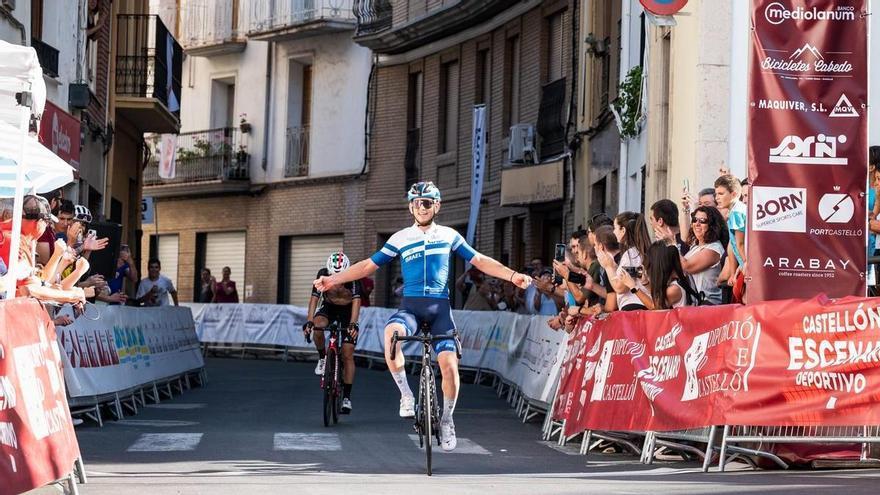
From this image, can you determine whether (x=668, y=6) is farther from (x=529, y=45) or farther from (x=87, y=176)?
(x=529, y=45)

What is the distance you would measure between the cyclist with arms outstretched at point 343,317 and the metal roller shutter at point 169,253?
33.8 m

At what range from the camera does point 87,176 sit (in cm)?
2975

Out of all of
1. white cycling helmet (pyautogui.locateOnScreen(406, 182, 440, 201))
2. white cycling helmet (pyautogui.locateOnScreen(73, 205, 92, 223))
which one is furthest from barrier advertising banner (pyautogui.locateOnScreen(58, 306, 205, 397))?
white cycling helmet (pyautogui.locateOnScreen(406, 182, 440, 201))

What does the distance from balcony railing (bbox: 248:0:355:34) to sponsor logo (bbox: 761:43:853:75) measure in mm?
32242

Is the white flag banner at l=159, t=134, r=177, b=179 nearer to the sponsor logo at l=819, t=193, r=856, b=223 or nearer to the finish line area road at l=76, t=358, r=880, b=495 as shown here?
the finish line area road at l=76, t=358, r=880, b=495

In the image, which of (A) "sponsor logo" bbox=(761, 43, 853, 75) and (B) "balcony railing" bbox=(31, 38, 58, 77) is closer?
(A) "sponsor logo" bbox=(761, 43, 853, 75)

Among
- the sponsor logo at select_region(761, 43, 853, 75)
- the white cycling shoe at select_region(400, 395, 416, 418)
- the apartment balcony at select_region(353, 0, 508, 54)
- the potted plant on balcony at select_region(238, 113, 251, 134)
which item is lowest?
the white cycling shoe at select_region(400, 395, 416, 418)

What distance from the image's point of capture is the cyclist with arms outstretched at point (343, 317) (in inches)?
696

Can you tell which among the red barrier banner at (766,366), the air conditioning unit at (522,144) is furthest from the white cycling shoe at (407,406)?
the air conditioning unit at (522,144)

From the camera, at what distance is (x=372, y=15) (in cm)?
4309

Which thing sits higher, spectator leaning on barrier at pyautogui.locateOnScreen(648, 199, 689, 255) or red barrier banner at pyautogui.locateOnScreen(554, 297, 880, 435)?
spectator leaning on barrier at pyautogui.locateOnScreen(648, 199, 689, 255)

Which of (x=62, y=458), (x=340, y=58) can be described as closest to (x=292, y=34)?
(x=340, y=58)

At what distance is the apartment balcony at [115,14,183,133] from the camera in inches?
1315

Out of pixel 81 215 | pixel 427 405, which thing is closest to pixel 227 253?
pixel 81 215
